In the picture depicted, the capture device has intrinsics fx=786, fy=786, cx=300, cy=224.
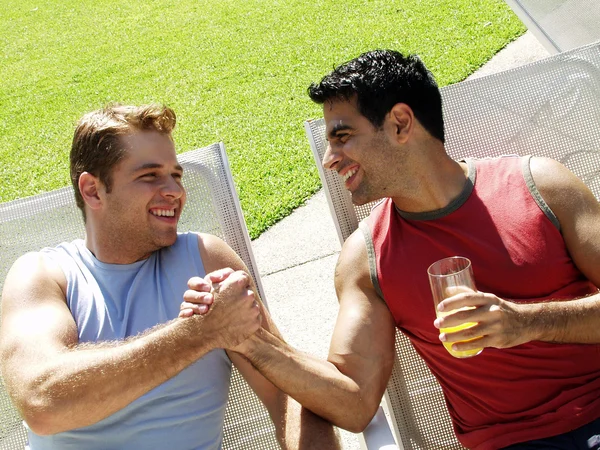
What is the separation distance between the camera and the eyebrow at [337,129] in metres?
2.83

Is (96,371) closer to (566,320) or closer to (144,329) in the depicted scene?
(144,329)

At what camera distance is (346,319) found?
2.74 metres

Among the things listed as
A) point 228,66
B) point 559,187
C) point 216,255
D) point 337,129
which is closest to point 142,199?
point 216,255

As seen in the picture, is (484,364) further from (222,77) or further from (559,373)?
(222,77)

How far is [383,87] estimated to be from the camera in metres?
2.84

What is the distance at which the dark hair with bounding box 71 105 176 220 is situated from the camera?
2998mm

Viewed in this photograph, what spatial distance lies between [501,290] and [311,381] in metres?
0.71

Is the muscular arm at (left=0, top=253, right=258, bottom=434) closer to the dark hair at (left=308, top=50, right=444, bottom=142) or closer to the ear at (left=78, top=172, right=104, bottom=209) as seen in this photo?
the ear at (left=78, top=172, right=104, bottom=209)

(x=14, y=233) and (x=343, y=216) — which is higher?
(x=14, y=233)

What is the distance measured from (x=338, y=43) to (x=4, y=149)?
446 centimetres

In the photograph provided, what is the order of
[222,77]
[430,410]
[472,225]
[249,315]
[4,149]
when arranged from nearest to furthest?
1. [249,315]
2. [472,225]
3. [430,410]
4. [4,149]
5. [222,77]

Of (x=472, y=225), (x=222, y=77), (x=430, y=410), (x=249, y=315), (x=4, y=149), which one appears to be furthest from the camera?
(x=222, y=77)

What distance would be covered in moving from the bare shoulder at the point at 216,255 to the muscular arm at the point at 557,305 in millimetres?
1051

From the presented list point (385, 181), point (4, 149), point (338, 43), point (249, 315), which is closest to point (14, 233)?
point (249, 315)
